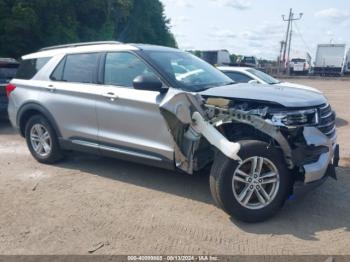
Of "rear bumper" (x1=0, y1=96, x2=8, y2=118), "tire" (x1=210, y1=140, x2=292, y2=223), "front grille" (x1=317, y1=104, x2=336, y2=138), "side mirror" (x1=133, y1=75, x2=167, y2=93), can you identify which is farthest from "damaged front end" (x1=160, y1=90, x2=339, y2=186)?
"rear bumper" (x1=0, y1=96, x2=8, y2=118)

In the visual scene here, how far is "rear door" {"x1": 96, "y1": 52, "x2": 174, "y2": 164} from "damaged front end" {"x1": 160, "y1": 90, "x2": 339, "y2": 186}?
1.20ft

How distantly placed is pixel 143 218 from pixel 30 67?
3502 millimetres

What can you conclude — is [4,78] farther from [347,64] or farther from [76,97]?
[347,64]

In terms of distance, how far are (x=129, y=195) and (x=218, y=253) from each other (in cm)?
169

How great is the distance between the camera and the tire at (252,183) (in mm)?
3859

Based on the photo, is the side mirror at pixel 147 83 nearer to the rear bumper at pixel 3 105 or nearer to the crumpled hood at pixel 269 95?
the crumpled hood at pixel 269 95

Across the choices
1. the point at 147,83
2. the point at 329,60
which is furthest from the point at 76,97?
the point at 329,60

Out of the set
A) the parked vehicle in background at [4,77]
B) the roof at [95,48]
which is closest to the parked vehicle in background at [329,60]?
the parked vehicle in background at [4,77]

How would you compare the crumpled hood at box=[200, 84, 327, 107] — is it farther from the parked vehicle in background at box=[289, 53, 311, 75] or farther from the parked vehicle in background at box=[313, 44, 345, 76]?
the parked vehicle in background at box=[289, 53, 311, 75]

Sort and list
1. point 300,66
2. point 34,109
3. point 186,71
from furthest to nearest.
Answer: point 300,66
point 34,109
point 186,71

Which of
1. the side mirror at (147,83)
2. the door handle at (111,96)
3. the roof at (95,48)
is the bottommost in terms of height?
the door handle at (111,96)

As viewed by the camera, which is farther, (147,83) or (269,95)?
(147,83)

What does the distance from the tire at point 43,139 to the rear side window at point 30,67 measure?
28.0 inches

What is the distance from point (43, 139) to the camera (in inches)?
236
